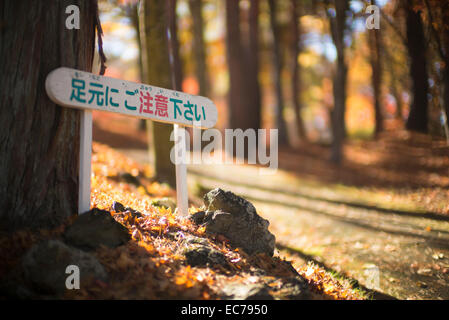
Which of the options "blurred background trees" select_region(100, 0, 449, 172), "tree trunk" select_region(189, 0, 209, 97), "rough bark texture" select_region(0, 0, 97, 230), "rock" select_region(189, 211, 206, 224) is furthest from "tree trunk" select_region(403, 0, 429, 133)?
"rough bark texture" select_region(0, 0, 97, 230)

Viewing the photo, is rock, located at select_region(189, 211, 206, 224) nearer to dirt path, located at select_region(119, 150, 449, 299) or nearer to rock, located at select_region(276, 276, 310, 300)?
rock, located at select_region(276, 276, 310, 300)

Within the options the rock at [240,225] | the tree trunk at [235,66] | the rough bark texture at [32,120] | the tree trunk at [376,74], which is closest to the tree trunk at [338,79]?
the tree trunk at [235,66]

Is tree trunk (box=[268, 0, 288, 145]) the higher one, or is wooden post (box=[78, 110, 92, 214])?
tree trunk (box=[268, 0, 288, 145])

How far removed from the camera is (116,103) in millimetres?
3637

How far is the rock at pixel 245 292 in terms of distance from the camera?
2.98m

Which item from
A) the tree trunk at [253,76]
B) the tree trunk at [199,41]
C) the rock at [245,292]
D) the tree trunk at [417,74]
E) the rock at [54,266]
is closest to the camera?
the rock at [54,266]

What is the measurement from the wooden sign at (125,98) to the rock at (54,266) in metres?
1.52

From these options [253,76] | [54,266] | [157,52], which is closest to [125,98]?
[54,266]

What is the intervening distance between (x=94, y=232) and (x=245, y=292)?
1.71 meters

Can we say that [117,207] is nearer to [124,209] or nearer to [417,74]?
[124,209]

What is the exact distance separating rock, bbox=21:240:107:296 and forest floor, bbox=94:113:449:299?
129 inches

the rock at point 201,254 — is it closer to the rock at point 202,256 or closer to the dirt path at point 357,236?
the rock at point 202,256

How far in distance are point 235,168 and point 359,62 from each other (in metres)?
15.0

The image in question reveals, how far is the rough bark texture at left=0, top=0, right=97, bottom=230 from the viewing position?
3.23 metres
